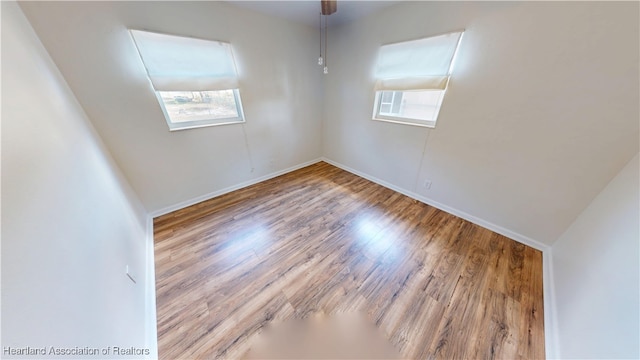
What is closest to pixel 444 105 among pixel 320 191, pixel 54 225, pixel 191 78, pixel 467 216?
pixel 467 216

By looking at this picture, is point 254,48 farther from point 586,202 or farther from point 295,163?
point 586,202

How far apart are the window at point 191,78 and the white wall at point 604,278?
3395 mm

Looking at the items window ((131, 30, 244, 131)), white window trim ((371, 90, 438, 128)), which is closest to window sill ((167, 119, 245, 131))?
window ((131, 30, 244, 131))

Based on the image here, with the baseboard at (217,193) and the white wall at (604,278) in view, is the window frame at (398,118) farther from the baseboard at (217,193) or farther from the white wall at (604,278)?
the baseboard at (217,193)

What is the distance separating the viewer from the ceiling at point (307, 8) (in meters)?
2.11

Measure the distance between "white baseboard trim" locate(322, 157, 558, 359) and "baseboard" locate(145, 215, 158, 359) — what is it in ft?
7.83

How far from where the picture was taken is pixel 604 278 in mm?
1077

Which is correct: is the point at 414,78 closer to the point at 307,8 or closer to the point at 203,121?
the point at 307,8

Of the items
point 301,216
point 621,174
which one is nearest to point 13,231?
point 301,216

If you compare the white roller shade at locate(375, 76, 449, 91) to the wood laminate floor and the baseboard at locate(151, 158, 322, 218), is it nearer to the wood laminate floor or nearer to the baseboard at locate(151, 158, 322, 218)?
the wood laminate floor

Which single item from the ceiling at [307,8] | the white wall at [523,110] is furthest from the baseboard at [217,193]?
the ceiling at [307,8]

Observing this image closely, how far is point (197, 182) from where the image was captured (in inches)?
98.6

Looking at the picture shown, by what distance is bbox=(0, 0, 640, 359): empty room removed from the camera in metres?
0.91

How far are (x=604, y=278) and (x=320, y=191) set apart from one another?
7.93 ft
